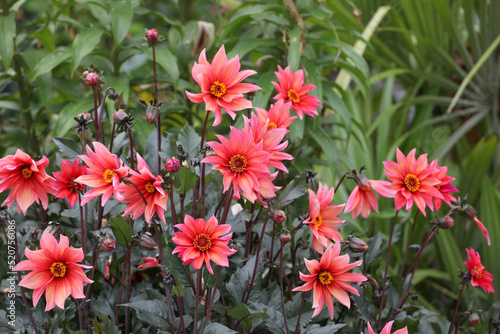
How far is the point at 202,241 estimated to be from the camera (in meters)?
0.54

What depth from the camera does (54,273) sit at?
0.54 metres

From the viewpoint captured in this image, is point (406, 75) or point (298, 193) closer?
point (298, 193)

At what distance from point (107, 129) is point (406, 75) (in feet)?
4.63

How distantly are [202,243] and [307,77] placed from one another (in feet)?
2.09

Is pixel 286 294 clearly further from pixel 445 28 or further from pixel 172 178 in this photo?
pixel 445 28

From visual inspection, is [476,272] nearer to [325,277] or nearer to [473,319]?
[473,319]

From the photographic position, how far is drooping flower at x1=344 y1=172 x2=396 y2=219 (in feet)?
2.13

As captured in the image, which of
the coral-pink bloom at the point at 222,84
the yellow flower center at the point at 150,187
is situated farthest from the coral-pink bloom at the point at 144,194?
the coral-pink bloom at the point at 222,84

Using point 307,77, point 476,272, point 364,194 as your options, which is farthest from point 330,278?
point 307,77

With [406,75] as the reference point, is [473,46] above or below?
above

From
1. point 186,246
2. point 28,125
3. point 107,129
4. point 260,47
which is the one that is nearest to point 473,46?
point 260,47

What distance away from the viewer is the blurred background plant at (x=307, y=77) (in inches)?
42.3

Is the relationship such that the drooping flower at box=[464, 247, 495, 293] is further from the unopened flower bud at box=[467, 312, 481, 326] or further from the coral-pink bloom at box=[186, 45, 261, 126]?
the coral-pink bloom at box=[186, 45, 261, 126]

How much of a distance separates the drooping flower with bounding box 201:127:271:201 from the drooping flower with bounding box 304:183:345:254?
0.38 ft
